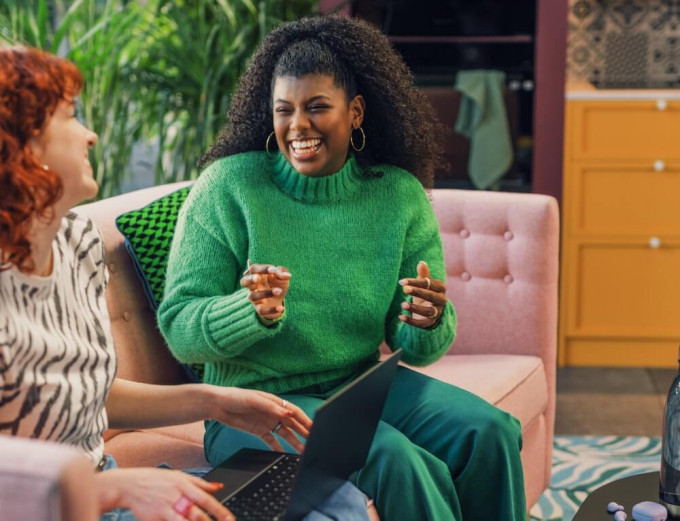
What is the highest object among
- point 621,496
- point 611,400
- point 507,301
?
point 507,301

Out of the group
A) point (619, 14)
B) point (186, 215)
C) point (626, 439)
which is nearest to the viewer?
point (186, 215)

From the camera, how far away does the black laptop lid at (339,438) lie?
134 cm

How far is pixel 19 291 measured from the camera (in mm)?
1306

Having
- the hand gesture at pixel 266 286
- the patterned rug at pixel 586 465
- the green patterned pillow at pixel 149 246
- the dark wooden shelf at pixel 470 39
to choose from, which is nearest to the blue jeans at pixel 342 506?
the hand gesture at pixel 266 286

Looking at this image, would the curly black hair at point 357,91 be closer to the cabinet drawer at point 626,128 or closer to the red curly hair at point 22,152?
the red curly hair at point 22,152

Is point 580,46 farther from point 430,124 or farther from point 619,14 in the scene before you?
point 430,124

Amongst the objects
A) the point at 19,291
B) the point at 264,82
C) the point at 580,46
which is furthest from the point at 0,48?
the point at 580,46

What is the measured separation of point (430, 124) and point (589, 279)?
181 cm

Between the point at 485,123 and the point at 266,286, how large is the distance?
2336mm

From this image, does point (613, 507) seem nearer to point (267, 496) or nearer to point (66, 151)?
→ point (267, 496)

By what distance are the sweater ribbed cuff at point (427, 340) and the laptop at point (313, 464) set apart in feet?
1.15

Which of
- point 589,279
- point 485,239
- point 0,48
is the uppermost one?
point 0,48

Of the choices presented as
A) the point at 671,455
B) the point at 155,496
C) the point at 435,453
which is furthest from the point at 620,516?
the point at 155,496

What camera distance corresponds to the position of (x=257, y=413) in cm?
159
